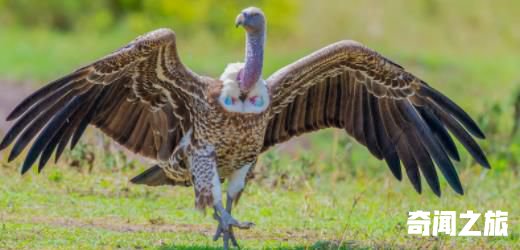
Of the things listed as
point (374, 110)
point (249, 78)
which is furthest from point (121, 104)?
point (374, 110)

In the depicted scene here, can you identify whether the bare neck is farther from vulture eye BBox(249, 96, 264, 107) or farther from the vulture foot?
the vulture foot

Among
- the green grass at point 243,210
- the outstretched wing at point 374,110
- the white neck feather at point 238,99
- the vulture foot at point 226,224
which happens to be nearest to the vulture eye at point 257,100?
the white neck feather at point 238,99

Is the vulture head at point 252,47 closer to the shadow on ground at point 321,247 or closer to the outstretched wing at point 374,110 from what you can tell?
the outstretched wing at point 374,110

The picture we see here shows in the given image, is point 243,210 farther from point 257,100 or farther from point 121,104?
point 257,100

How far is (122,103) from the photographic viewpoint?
959cm

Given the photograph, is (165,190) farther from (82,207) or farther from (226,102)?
(226,102)

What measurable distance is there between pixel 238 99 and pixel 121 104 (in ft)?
3.32

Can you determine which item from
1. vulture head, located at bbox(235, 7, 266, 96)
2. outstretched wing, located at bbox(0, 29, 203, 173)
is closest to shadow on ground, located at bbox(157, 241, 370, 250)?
outstretched wing, located at bbox(0, 29, 203, 173)

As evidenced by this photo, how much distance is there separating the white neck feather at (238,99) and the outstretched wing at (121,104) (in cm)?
25

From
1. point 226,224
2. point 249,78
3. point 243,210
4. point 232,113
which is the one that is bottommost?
point 226,224

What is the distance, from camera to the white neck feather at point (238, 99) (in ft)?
29.8

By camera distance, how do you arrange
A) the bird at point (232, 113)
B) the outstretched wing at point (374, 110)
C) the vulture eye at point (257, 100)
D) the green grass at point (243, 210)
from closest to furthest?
the bird at point (232, 113)
the vulture eye at point (257, 100)
the green grass at point (243, 210)
the outstretched wing at point (374, 110)

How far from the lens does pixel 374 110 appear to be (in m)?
10.2

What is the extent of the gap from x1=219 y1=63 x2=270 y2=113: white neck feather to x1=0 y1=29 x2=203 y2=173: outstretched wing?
247 mm
